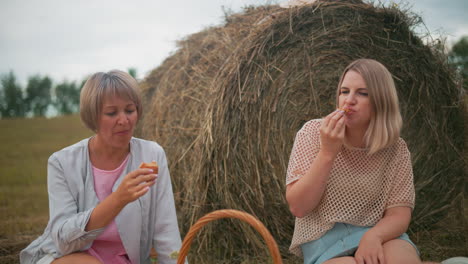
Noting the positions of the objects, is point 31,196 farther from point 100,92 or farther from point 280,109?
point 100,92

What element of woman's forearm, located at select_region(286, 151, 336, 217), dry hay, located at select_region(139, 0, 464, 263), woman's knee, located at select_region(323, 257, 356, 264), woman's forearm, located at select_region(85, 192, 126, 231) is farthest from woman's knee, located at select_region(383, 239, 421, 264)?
dry hay, located at select_region(139, 0, 464, 263)

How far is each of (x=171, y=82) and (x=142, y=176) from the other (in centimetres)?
278

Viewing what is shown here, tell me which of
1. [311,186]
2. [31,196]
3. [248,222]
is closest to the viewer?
[248,222]

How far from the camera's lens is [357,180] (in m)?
2.24

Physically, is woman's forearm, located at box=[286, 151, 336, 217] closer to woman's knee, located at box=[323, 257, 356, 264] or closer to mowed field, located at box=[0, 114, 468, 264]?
woman's knee, located at box=[323, 257, 356, 264]

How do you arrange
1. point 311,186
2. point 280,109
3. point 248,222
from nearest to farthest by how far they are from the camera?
1. point 248,222
2. point 311,186
3. point 280,109

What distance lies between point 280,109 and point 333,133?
5.03 ft

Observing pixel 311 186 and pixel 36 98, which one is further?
pixel 36 98

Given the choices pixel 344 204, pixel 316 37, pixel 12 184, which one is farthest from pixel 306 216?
pixel 12 184

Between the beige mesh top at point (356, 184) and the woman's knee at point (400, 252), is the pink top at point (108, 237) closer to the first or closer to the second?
the beige mesh top at point (356, 184)

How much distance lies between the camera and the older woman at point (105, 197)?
2.12 m

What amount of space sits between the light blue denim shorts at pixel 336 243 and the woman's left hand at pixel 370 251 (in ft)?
0.33

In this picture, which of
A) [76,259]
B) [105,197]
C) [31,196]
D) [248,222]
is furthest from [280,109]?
[31,196]

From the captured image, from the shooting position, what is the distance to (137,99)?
227 centimetres
